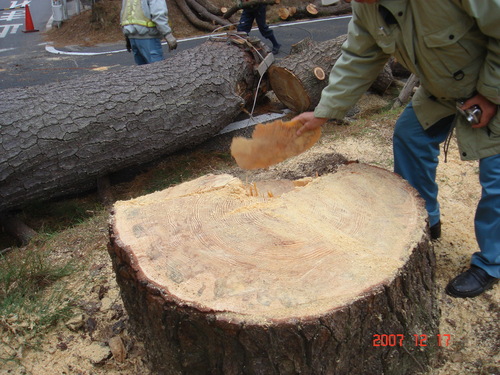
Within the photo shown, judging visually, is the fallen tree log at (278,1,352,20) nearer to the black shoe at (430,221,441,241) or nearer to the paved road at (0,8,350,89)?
the paved road at (0,8,350,89)

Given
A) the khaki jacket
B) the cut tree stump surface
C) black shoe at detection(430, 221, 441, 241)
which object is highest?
the khaki jacket

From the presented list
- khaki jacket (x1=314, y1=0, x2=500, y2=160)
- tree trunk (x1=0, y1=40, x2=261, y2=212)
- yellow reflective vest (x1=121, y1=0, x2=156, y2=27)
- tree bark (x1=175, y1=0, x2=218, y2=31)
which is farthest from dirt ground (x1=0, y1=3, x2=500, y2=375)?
tree bark (x1=175, y1=0, x2=218, y2=31)

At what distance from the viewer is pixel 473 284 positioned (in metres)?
2.20

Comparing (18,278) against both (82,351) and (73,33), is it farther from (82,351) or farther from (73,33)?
Result: (73,33)

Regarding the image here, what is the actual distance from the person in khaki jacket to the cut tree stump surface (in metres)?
0.37

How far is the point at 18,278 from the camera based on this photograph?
2.51 m

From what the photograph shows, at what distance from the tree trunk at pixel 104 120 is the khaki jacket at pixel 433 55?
1.93 meters

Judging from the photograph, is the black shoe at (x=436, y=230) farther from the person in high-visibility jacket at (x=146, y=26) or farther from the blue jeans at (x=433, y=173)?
the person in high-visibility jacket at (x=146, y=26)

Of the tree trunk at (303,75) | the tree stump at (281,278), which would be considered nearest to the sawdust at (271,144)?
the tree stump at (281,278)

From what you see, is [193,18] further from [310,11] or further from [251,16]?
[251,16]

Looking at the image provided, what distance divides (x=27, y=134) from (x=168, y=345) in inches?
86.7

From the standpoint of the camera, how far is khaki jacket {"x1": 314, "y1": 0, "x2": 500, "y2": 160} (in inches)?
69.1

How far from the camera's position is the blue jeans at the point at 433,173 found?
2.02 meters

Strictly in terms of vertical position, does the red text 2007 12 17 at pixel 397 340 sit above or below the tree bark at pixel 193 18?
above
